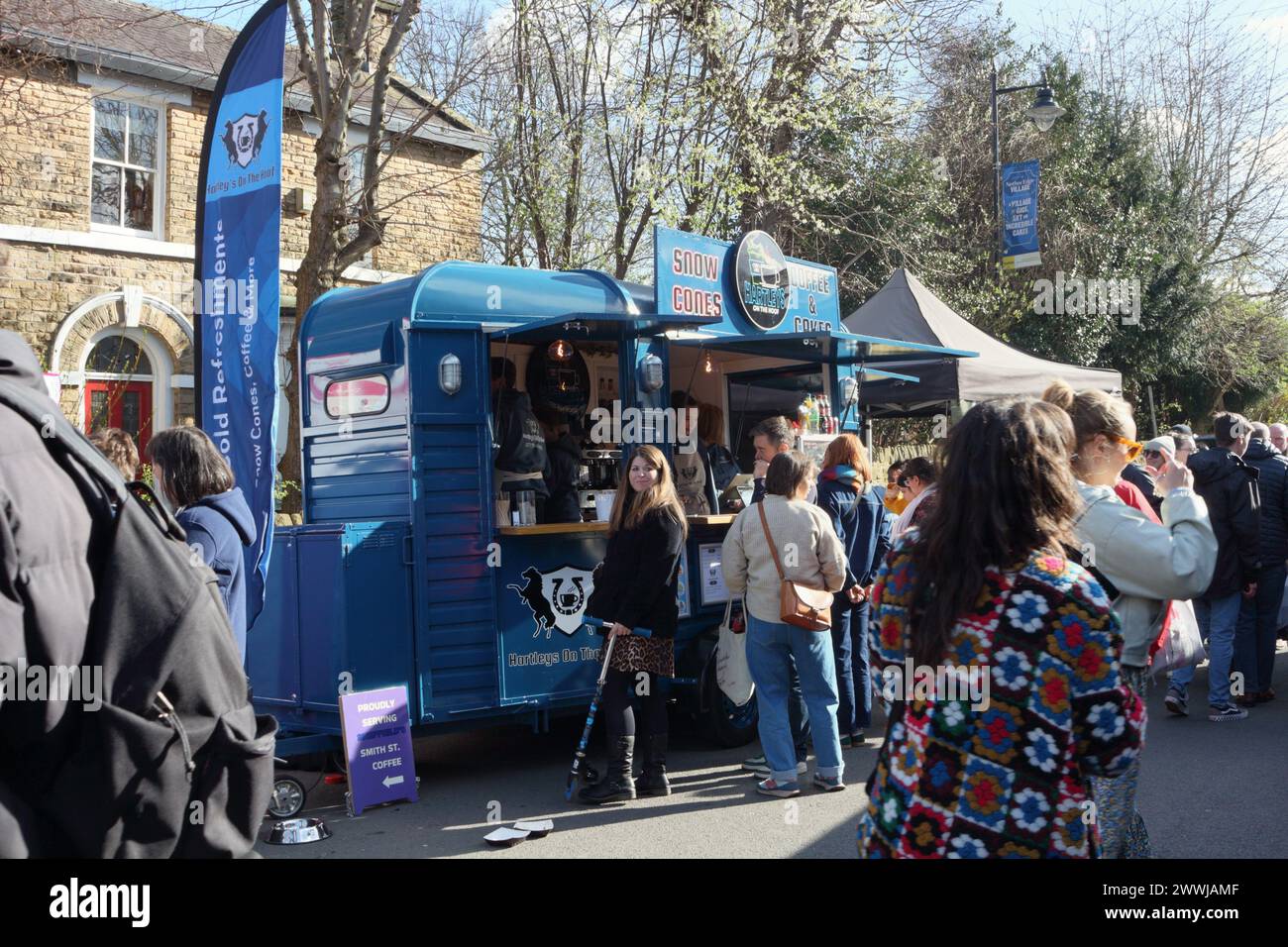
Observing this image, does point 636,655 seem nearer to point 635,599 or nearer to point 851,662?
point 635,599

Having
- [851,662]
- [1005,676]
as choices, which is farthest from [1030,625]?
[851,662]

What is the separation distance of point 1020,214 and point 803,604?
39.5 ft

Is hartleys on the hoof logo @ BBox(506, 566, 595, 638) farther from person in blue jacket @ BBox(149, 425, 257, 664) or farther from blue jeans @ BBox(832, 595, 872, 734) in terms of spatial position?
person in blue jacket @ BBox(149, 425, 257, 664)

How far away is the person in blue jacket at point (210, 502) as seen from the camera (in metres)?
4.97

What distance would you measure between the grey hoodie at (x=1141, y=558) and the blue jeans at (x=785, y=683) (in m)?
2.96

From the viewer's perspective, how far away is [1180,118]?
29406mm

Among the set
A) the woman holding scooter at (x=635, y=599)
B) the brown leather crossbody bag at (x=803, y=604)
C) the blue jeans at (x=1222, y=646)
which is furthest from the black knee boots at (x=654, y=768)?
the blue jeans at (x=1222, y=646)

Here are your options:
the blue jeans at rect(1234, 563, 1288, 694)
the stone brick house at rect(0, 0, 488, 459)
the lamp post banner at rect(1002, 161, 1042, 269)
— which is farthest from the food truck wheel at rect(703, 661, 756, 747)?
the lamp post banner at rect(1002, 161, 1042, 269)

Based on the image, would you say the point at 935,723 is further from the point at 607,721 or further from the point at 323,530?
the point at 323,530

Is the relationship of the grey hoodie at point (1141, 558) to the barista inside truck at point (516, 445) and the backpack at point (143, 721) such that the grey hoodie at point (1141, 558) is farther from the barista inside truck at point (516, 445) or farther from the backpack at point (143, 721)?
the barista inside truck at point (516, 445)

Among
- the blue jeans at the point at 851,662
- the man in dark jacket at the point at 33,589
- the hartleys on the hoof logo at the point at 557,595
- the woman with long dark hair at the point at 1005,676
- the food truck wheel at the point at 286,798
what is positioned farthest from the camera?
the blue jeans at the point at 851,662

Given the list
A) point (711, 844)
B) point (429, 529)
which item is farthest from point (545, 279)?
point (711, 844)

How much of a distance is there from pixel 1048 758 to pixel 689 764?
17.5 ft

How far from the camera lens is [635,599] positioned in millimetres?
6547
